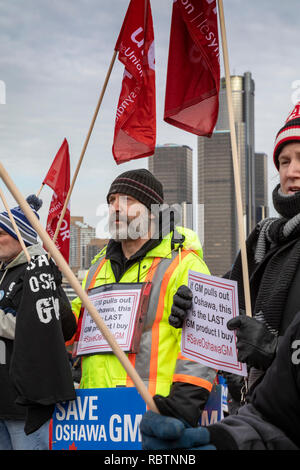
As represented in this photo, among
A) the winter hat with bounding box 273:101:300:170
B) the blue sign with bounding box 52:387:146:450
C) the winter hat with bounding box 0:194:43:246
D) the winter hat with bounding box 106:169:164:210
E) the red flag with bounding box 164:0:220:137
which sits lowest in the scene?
the blue sign with bounding box 52:387:146:450

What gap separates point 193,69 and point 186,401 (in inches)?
62.5

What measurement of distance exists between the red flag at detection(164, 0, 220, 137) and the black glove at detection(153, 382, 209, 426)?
1217 mm

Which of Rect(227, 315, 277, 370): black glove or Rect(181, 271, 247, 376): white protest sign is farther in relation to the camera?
Rect(181, 271, 247, 376): white protest sign

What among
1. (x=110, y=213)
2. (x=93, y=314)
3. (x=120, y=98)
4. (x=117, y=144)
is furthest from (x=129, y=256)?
(x=93, y=314)

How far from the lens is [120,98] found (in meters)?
3.60

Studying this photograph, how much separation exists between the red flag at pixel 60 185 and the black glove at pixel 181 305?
3.59 meters

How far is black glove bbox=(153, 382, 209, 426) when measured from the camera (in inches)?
90.1

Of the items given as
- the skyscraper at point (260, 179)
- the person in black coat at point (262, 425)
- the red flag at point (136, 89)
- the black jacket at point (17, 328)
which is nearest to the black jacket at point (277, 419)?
the person in black coat at point (262, 425)

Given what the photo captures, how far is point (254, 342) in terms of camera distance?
1.91 metres

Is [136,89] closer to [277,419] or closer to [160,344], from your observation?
[160,344]

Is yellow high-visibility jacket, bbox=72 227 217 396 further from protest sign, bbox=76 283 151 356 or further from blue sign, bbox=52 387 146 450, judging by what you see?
blue sign, bbox=52 387 146 450

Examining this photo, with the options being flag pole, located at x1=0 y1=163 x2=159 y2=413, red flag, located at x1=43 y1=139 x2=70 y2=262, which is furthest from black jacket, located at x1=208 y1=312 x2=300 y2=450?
red flag, located at x1=43 y1=139 x2=70 y2=262

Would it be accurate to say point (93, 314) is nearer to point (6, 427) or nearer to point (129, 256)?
point (129, 256)

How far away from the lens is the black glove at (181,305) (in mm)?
2301
